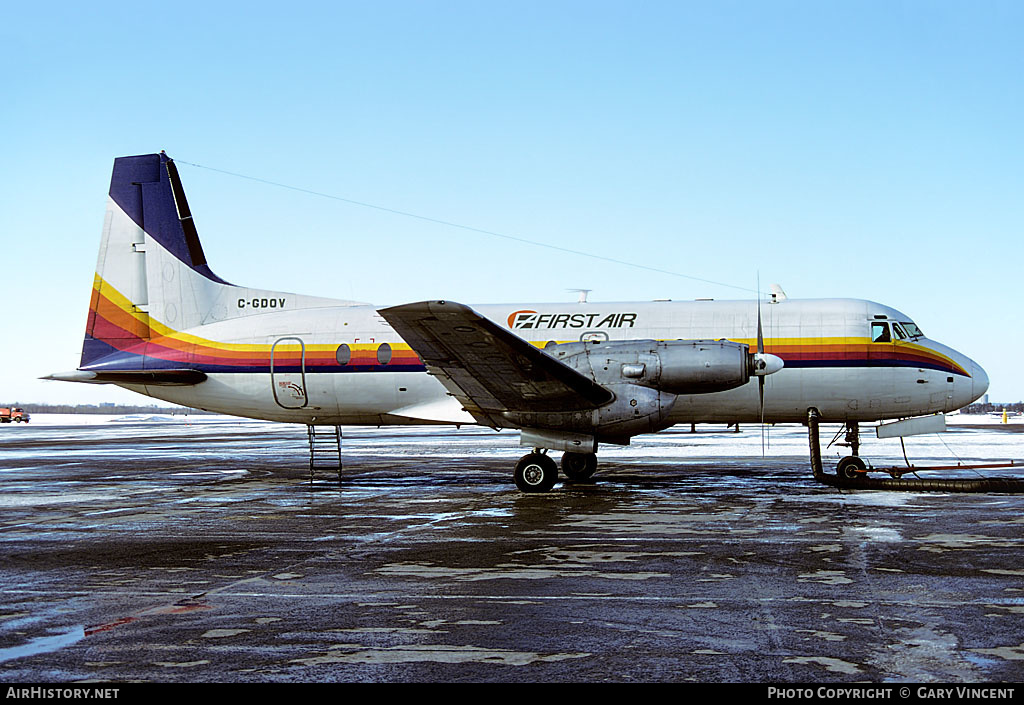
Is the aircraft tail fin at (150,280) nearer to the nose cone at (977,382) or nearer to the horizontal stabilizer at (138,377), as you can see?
the horizontal stabilizer at (138,377)

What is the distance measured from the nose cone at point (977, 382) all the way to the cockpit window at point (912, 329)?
50.9 inches

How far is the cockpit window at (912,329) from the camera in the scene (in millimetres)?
18828

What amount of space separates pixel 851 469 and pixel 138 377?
15.6 m

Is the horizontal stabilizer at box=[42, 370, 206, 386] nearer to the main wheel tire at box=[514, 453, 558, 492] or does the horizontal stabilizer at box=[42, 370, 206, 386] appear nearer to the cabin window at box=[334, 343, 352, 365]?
the cabin window at box=[334, 343, 352, 365]

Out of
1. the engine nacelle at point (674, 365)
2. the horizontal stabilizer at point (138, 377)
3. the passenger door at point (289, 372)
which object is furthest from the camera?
the horizontal stabilizer at point (138, 377)

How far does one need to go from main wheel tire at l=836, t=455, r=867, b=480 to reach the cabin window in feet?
34.3

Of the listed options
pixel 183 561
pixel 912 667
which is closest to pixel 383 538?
pixel 183 561

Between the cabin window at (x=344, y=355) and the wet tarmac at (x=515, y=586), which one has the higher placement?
the cabin window at (x=344, y=355)

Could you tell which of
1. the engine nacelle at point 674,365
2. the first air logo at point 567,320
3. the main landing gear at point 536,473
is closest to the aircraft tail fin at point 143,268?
the first air logo at point 567,320

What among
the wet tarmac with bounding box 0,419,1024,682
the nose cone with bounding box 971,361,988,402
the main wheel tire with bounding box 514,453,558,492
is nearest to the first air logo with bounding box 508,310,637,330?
the main wheel tire with bounding box 514,453,558,492

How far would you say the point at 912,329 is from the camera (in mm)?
18875

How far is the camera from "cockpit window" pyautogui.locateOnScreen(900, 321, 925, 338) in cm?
1883

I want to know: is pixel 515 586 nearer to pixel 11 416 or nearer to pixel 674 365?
pixel 674 365
